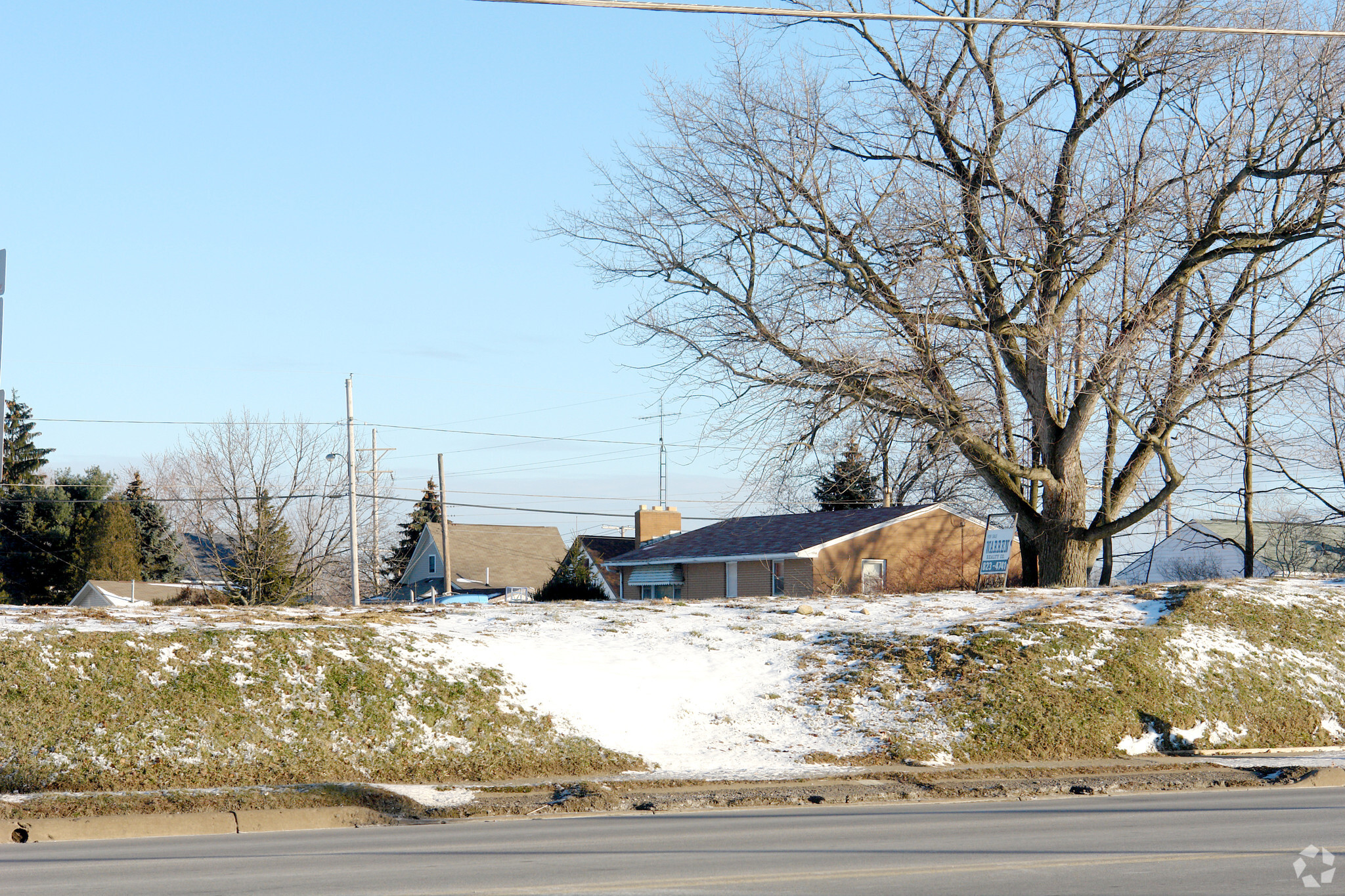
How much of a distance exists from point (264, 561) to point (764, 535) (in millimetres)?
17577

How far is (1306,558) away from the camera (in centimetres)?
4909

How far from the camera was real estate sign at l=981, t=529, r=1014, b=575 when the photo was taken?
24.8m

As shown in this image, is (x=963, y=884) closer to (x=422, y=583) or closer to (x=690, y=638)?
(x=690, y=638)

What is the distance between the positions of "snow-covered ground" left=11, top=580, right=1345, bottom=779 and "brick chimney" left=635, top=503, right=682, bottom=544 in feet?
97.5

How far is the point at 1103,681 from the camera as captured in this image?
16.3 meters

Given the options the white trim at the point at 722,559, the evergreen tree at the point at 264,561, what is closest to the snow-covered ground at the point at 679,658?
the white trim at the point at 722,559

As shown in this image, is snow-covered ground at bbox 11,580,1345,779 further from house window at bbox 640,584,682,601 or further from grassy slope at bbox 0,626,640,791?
house window at bbox 640,584,682,601

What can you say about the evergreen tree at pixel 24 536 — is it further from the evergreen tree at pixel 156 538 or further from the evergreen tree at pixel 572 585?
the evergreen tree at pixel 572 585

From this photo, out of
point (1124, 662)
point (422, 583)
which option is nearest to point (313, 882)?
point (1124, 662)

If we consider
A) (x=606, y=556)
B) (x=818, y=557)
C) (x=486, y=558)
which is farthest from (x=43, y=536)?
(x=818, y=557)

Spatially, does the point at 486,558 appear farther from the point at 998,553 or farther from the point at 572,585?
the point at 998,553

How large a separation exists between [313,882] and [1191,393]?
59.5ft

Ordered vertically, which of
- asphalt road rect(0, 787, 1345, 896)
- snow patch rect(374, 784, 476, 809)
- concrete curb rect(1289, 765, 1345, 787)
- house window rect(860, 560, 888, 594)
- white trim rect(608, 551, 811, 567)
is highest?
white trim rect(608, 551, 811, 567)

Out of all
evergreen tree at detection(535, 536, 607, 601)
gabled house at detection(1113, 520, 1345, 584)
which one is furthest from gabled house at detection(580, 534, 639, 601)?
gabled house at detection(1113, 520, 1345, 584)
